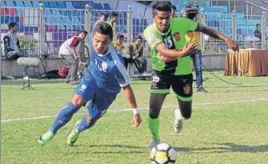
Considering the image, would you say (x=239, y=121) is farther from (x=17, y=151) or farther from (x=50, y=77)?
(x=50, y=77)

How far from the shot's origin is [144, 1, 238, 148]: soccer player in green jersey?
801cm

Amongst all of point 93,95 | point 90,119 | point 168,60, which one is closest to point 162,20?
point 168,60

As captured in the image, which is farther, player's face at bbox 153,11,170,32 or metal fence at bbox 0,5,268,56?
metal fence at bbox 0,5,268,56

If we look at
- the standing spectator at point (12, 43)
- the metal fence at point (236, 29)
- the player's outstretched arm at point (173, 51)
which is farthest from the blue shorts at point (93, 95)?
the metal fence at point (236, 29)

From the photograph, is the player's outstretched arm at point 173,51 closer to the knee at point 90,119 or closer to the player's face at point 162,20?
the player's face at point 162,20

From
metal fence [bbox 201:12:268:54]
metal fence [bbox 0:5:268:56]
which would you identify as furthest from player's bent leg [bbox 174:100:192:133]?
metal fence [bbox 201:12:268:54]

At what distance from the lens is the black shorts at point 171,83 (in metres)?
8.41

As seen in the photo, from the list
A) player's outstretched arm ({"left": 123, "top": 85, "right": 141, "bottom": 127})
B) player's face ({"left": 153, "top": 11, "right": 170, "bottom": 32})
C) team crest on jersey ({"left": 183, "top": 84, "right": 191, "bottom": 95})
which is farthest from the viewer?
team crest on jersey ({"left": 183, "top": 84, "right": 191, "bottom": 95})

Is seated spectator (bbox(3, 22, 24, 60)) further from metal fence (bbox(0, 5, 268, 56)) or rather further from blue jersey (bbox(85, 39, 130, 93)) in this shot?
blue jersey (bbox(85, 39, 130, 93))

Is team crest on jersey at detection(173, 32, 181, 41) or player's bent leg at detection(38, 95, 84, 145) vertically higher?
team crest on jersey at detection(173, 32, 181, 41)

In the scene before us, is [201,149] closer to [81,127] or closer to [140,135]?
[140,135]

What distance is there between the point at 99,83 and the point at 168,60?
925 millimetres

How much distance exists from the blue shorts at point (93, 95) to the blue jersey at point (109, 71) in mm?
60

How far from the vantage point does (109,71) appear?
787cm
